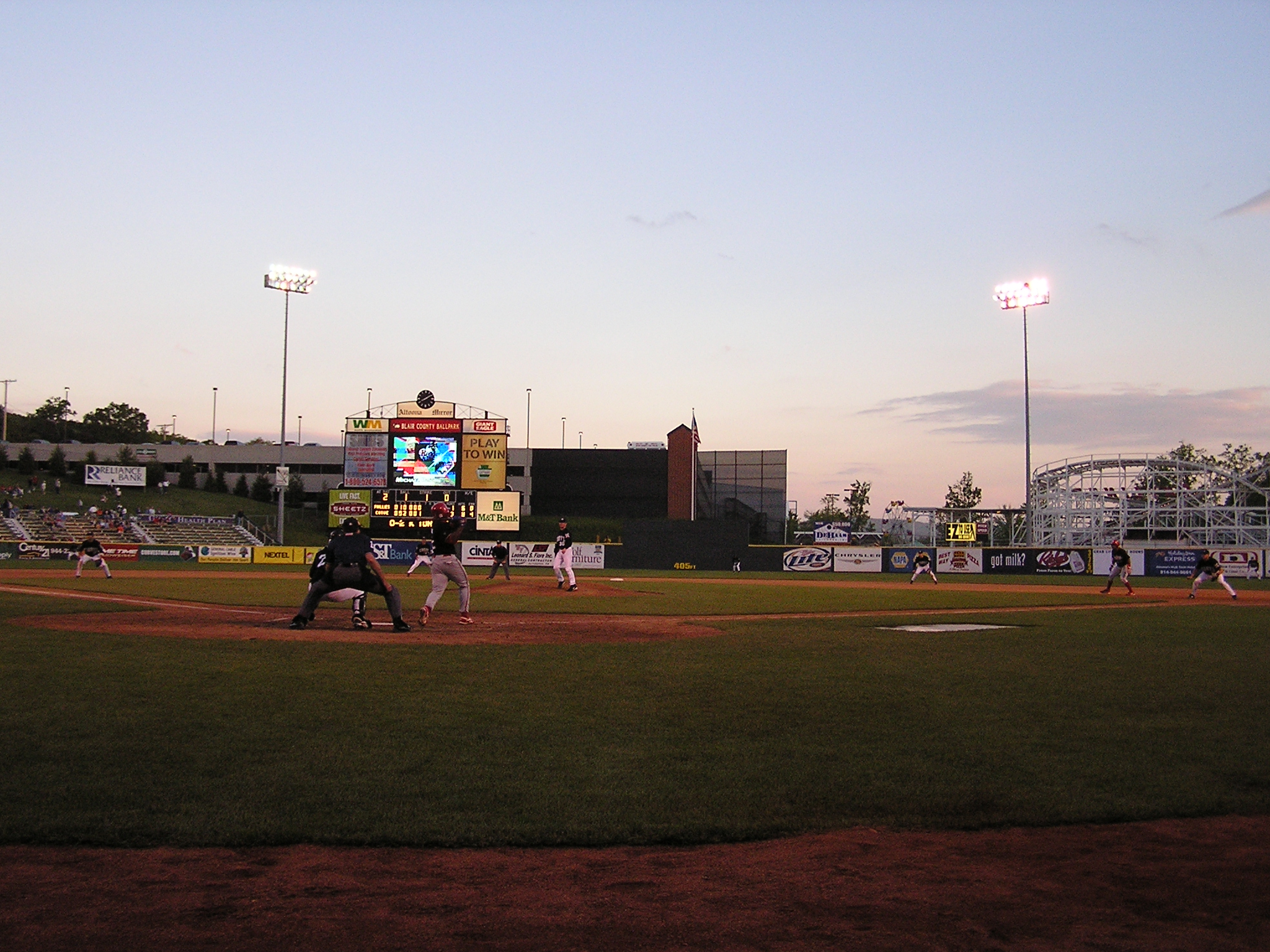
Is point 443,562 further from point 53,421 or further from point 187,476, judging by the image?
point 53,421

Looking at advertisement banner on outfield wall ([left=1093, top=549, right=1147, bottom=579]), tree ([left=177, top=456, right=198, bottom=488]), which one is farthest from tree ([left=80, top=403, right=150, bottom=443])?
advertisement banner on outfield wall ([left=1093, top=549, right=1147, bottom=579])

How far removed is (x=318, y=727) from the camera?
7.30 metres

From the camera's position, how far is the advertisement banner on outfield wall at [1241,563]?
44.3 meters

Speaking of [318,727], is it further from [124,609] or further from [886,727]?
[124,609]

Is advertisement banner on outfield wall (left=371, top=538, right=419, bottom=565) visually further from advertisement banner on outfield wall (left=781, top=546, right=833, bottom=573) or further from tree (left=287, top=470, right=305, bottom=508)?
tree (left=287, top=470, right=305, bottom=508)

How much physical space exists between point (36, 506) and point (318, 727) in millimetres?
62502

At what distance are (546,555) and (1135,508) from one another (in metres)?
45.3

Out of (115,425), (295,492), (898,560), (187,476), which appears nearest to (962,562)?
(898,560)

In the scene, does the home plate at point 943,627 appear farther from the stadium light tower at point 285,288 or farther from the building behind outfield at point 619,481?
the building behind outfield at point 619,481

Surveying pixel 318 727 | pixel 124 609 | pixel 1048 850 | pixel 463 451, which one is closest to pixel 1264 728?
pixel 1048 850

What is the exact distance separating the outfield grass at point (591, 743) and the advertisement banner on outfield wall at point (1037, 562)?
36698 millimetres

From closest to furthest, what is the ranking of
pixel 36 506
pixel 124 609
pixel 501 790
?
pixel 501 790, pixel 124 609, pixel 36 506

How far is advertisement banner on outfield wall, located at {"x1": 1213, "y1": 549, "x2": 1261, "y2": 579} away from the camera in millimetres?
44263

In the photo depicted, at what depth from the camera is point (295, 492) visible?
73.5 m
